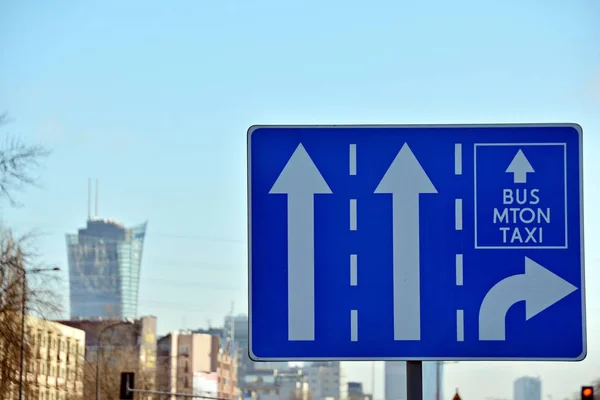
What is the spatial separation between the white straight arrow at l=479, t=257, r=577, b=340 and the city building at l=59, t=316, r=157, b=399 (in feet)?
231

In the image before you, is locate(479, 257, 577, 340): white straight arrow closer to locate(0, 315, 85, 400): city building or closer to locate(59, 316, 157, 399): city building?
locate(59, 316, 157, 399): city building

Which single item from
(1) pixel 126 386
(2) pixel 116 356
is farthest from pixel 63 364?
(1) pixel 126 386

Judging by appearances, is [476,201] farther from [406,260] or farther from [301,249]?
[301,249]

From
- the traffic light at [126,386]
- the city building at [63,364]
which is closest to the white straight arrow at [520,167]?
the traffic light at [126,386]

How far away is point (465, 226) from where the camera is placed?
637cm

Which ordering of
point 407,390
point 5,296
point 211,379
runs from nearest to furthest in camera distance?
point 407,390
point 5,296
point 211,379

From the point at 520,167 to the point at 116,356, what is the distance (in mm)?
110605

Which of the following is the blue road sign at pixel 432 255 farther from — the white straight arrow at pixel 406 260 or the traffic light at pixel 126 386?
the traffic light at pixel 126 386

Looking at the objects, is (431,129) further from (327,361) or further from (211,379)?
(211,379)

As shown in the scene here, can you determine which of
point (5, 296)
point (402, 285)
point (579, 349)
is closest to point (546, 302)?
point (579, 349)

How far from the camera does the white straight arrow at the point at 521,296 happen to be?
6332mm

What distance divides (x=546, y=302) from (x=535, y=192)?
1.62 ft

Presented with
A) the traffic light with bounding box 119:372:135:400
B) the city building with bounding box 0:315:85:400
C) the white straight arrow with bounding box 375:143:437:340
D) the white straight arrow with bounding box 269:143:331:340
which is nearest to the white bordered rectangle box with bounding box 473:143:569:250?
the white straight arrow with bounding box 375:143:437:340

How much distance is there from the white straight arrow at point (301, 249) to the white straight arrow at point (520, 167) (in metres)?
0.84
